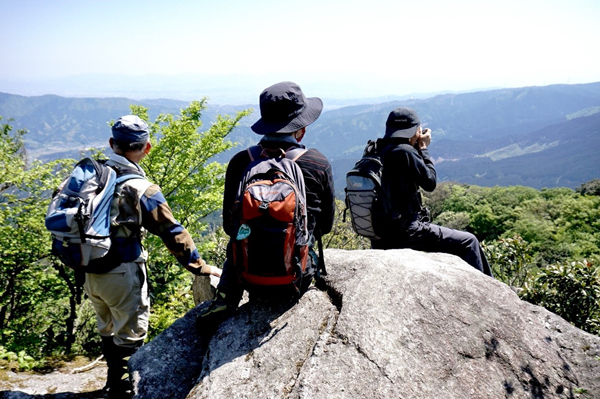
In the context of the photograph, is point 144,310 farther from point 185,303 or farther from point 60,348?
point 60,348

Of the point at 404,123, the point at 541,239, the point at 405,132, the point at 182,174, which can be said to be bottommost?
the point at 541,239

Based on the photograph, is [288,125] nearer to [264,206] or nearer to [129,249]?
[264,206]

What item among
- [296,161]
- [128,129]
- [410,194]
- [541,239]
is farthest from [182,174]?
[541,239]

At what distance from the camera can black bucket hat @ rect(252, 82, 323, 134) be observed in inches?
149

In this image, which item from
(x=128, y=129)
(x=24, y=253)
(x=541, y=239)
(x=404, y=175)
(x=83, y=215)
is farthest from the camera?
(x=541, y=239)

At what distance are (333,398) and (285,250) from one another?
126cm

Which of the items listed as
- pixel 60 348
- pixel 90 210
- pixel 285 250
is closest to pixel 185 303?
pixel 90 210

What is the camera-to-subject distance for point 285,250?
3.42 meters

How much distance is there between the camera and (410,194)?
5.12 metres

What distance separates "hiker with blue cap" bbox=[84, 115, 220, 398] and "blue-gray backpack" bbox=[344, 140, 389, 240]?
7.15 ft

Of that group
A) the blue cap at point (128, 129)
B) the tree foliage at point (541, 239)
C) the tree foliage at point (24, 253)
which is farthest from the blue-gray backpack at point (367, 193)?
the tree foliage at point (24, 253)

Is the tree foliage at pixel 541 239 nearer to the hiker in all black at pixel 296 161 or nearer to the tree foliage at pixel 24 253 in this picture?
the hiker in all black at pixel 296 161

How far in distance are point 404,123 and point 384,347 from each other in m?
3.06

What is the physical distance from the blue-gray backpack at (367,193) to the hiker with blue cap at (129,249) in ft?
7.15
